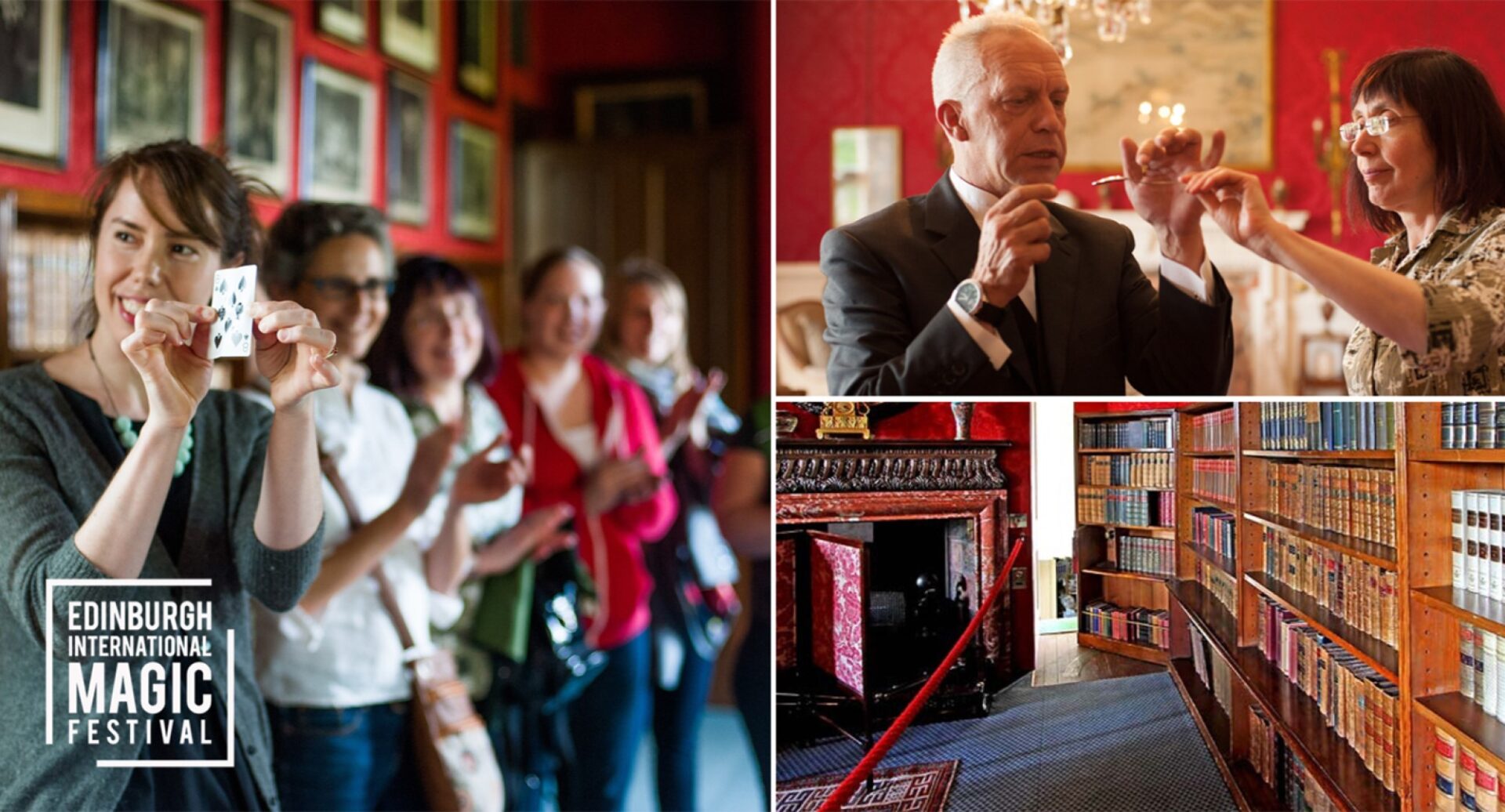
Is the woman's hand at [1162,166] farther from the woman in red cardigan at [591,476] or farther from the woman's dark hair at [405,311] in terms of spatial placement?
the woman in red cardigan at [591,476]

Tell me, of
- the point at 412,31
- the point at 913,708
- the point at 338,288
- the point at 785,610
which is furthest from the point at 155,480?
the point at 412,31

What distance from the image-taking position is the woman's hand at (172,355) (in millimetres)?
1342

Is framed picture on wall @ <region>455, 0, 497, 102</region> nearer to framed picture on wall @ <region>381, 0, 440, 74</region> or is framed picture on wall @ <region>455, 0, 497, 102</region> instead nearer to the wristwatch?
framed picture on wall @ <region>381, 0, 440, 74</region>

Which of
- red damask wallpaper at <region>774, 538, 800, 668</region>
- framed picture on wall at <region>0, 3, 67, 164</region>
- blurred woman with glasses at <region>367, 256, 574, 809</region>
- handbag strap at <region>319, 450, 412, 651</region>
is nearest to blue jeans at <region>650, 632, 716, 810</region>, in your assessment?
blurred woman with glasses at <region>367, 256, 574, 809</region>

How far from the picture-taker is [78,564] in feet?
4.62

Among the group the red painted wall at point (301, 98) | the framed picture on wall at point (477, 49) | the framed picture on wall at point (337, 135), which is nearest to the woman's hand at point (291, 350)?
the red painted wall at point (301, 98)

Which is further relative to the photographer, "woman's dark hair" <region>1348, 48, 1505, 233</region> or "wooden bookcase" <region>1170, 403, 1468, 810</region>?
"wooden bookcase" <region>1170, 403, 1468, 810</region>

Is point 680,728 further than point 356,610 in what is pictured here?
Yes

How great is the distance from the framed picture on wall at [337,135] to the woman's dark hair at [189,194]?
1.48m

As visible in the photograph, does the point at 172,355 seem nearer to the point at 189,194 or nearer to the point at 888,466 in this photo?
the point at 189,194

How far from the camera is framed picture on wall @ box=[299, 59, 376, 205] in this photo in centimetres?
297

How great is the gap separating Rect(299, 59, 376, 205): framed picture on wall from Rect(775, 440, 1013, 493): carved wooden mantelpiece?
197cm

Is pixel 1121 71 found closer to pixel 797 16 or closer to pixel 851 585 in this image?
pixel 797 16

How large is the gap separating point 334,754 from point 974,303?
1.54 m
